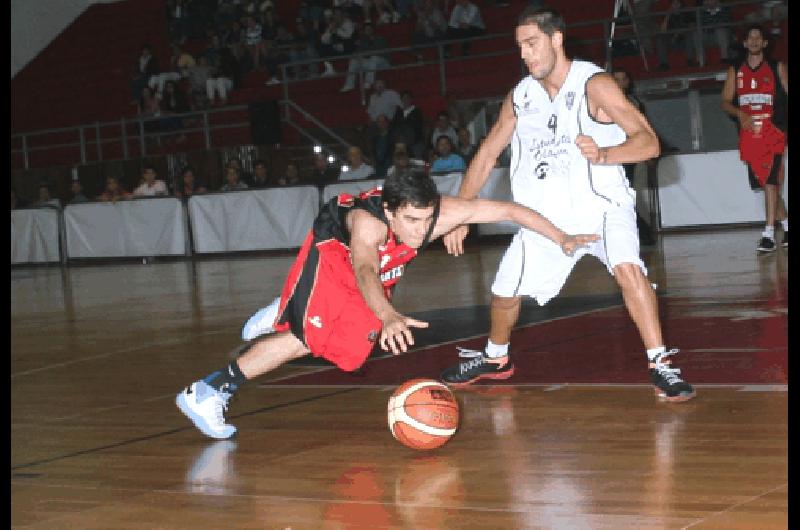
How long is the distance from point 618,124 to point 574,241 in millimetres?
624

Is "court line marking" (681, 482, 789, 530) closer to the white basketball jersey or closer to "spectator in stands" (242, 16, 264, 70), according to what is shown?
the white basketball jersey

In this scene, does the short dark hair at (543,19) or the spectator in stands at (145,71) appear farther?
the spectator in stands at (145,71)

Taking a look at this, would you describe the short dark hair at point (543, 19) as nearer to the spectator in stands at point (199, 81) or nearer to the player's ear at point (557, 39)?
the player's ear at point (557, 39)

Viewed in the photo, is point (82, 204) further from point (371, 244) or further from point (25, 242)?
point (371, 244)

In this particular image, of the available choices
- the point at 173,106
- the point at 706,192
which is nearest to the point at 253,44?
the point at 173,106

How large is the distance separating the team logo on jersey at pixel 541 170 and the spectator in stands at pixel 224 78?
1942 cm

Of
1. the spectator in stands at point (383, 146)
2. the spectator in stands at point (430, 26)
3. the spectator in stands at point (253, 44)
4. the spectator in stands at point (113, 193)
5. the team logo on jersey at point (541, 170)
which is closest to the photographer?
the team logo on jersey at point (541, 170)

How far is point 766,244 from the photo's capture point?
43.3 feet

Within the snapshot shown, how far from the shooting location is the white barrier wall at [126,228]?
20734mm

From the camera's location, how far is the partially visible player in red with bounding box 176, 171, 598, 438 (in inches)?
229

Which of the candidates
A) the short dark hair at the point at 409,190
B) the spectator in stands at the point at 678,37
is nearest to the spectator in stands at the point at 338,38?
the spectator in stands at the point at 678,37

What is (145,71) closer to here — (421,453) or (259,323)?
(259,323)
